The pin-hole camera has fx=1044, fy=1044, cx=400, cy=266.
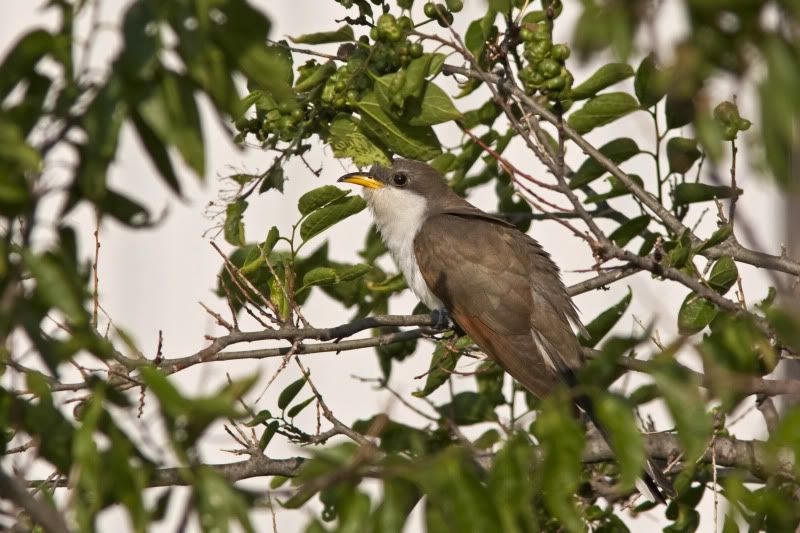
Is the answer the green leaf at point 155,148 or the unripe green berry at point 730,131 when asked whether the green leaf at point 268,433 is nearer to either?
the unripe green berry at point 730,131

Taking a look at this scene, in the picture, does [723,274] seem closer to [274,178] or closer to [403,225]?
[274,178]

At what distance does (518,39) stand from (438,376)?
1.28 meters

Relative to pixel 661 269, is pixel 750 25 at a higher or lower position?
lower

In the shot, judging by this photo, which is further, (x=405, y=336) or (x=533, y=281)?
(x=533, y=281)

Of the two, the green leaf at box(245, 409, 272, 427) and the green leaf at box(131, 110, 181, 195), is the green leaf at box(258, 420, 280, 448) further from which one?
the green leaf at box(131, 110, 181, 195)

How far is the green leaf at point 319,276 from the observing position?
3590 mm

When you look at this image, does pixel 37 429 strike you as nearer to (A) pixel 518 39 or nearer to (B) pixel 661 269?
(B) pixel 661 269

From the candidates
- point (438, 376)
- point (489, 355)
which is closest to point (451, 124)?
point (489, 355)

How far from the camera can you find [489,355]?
14.5ft

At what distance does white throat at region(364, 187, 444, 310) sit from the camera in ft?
16.1

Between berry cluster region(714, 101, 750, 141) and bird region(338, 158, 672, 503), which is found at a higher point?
bird region(338, 158, 672, 503)

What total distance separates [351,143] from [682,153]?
3.93ft

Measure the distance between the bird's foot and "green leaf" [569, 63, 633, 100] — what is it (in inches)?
47.1

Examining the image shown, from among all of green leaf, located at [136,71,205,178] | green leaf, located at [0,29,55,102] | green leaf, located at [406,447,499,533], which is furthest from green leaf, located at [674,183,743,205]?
green leaf, located at [0,29,55,102]
